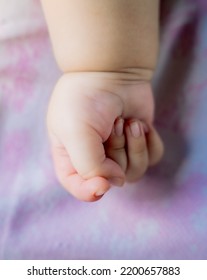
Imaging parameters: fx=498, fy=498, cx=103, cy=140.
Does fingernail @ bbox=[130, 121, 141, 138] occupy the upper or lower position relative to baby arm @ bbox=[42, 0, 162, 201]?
lower

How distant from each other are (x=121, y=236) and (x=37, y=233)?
76 millimetres

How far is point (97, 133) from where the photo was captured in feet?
1.35

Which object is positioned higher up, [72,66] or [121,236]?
[72,66]

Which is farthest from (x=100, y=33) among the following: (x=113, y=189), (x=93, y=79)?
(x=113, y=189)

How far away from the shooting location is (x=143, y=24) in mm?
433

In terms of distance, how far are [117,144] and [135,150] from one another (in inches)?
0.8

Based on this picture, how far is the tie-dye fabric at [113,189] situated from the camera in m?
0.44

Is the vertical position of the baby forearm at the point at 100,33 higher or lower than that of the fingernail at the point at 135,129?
higher

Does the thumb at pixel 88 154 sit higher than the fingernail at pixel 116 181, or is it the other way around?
the thumb at pixel 88 154

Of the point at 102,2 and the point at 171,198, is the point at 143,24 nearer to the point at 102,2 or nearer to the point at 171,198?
the point at 102,2

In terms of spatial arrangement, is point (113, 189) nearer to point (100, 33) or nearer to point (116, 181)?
point (116, 181)

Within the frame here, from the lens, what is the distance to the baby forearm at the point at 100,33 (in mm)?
417

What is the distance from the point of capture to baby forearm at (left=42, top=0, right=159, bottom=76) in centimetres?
42

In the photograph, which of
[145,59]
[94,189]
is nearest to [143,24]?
[145,59]
